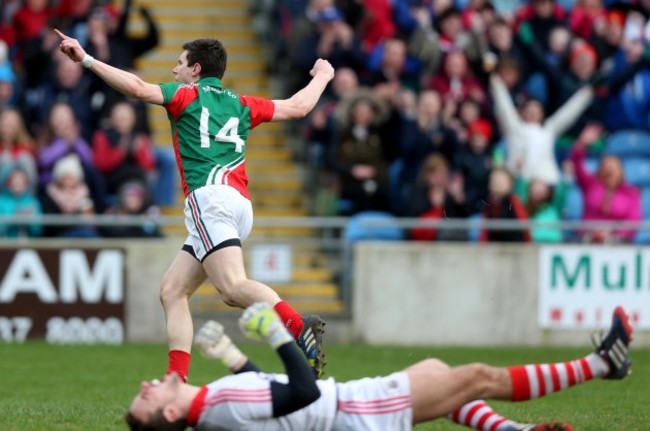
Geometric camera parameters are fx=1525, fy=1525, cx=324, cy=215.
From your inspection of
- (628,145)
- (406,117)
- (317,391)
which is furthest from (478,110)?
(317,391)

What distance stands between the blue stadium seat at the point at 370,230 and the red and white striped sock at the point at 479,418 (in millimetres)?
8878

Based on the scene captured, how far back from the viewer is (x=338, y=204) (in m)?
18.3

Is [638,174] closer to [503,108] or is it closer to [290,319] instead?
[503,108]

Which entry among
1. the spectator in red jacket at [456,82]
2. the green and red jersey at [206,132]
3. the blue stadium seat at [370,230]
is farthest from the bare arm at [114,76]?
the spectator in red jacket at [456,82]

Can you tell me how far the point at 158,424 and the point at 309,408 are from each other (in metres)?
0.80

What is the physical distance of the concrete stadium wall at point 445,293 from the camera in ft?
58.1

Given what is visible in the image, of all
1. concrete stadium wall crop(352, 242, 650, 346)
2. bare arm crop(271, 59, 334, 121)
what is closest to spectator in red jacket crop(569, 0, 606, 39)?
concrete stadium wall crop(352, 242, 650, 346)

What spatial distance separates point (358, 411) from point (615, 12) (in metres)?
14.9

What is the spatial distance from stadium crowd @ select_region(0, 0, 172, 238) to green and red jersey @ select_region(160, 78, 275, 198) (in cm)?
693

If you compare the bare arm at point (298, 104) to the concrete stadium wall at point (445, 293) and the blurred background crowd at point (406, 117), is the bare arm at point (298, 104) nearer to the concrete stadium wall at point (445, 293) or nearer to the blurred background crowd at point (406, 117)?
the blurred background crowd at point (406, 117)

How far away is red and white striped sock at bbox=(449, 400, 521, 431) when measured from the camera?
8.56 metres

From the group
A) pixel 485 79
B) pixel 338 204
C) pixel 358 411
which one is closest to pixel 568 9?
pixel 485 79

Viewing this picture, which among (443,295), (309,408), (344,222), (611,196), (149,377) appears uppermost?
(611,196)

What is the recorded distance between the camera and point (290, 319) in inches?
409
